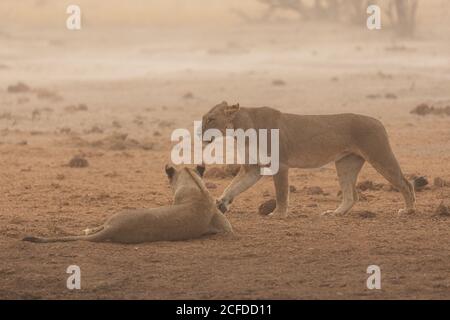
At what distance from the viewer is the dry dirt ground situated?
8070 millimetres

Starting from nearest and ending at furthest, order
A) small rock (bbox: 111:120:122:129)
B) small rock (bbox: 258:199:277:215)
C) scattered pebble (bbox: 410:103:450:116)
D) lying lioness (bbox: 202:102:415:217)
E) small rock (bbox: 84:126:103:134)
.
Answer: lying lioness (bbox: 202:102:415:217) → small rock (bbox: 258:199:277:215) → small rock (bbox: 84:126:103:134) → small rock (bbox: 111:120:122:129) → scattered pebble (bbox: 410:103:450:116)

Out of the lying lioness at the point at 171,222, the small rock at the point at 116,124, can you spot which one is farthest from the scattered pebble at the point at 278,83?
the lying lioness at the point at 171,222

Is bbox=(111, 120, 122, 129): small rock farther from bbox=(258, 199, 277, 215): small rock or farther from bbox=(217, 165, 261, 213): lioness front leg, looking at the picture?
bbox=(217, 165, 261, 213): lioness front leg

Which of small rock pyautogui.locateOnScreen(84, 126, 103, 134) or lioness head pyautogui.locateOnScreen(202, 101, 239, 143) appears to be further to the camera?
small rock pyautogui.locateOnScreen(84, 126, 103, 134)

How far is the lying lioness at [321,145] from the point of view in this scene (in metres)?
10.8

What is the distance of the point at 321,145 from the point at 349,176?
432 mm

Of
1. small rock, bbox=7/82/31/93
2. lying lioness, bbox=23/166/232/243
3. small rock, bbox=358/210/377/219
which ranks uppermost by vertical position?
small rock, bbox=7/82/31/93

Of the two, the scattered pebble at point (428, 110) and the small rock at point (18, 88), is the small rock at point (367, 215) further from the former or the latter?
the small rock at point (18, 88)

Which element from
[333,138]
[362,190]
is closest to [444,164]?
[362,190]

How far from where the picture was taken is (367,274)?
8.09 metres

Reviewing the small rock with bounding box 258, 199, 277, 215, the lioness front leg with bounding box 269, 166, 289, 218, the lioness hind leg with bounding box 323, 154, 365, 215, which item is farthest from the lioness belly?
the small rock with bounding box 258, 199, 277, 215

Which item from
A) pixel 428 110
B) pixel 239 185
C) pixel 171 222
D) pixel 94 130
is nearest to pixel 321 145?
pixel 239 185
